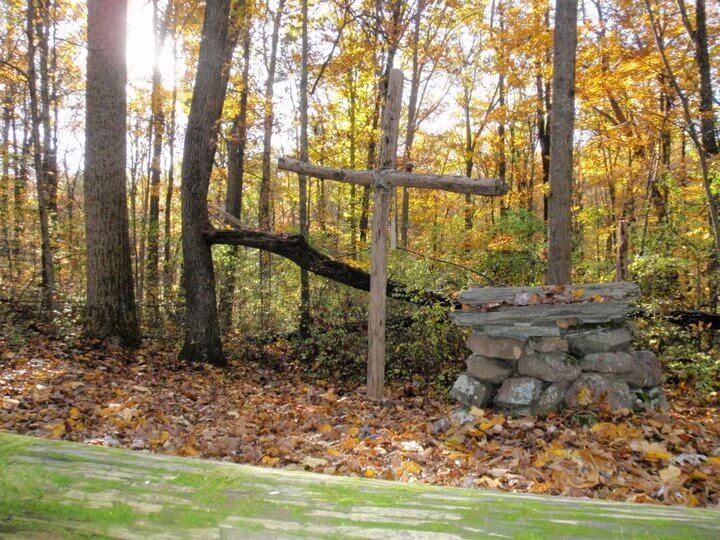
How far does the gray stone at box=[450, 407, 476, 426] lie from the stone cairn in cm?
2

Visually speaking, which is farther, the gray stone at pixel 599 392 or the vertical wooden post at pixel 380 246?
the vertical wooden post at pixel 380 246

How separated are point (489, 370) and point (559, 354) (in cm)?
81

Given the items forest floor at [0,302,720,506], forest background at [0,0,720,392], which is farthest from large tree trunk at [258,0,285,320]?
forest floor at [0,302,720,506]

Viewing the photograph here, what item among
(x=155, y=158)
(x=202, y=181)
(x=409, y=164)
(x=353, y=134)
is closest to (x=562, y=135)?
(x=409, y=164)

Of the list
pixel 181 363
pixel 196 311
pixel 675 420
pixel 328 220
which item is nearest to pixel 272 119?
pixel 328 220

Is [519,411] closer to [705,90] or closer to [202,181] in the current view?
[202,181]

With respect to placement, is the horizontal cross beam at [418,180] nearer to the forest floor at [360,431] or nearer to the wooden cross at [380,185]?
the wooden cross at [380,185]

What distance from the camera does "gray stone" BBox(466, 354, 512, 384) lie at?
5.54 m

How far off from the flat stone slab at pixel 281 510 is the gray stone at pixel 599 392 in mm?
4530

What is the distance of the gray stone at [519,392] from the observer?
5258mm

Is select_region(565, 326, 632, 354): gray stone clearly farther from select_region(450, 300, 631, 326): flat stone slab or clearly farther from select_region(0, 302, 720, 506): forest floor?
select_region(0, 302, 720, 506): forest floor

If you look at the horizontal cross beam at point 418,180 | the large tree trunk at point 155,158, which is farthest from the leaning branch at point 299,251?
the large tree trunk at point 155,158

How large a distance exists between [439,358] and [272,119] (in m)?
8.13

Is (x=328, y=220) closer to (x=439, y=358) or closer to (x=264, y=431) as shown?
(x=439, y=358)
